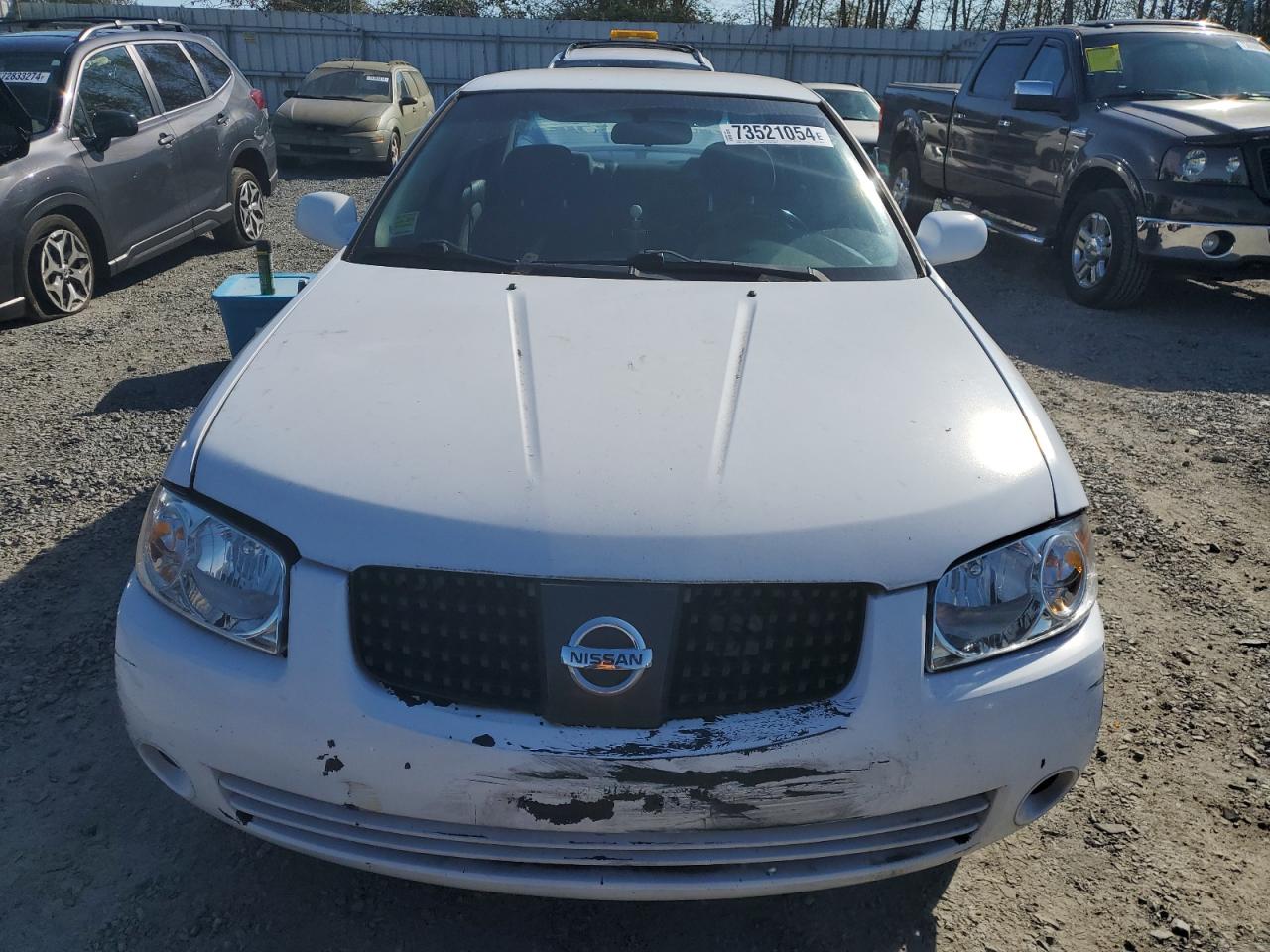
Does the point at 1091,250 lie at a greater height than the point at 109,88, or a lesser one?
lesser

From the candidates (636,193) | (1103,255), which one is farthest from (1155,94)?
(636,193)

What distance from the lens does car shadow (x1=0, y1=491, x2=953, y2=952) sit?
2059mm

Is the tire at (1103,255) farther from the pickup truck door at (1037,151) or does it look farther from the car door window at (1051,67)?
the car door window at (1051,67)

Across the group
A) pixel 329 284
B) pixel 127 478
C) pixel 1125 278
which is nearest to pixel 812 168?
pixel 329 284

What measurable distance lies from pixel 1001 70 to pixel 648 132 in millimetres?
6613

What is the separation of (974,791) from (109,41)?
7747mm

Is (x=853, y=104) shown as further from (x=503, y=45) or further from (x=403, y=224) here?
(x=403, y=224)

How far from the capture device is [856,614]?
5.80 feet

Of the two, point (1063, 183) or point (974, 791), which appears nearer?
point (974, 791)

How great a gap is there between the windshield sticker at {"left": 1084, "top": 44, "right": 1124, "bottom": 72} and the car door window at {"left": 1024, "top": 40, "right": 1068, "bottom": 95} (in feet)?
0.74

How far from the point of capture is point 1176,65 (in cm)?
750

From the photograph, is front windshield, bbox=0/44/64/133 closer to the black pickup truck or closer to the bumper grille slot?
the bumper grille slot

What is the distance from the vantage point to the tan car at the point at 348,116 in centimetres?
1311

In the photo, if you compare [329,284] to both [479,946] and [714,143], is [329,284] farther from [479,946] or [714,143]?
[479,946]
